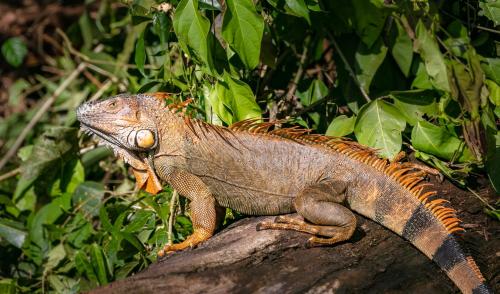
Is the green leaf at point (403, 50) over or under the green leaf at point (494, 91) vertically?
over

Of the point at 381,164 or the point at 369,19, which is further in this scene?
the point at 369,19

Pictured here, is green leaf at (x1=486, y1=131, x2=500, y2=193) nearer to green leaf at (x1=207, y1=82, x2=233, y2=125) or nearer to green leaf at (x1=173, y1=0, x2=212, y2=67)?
green leaf at (x1=207, y1=82, x2=233, y2=125)

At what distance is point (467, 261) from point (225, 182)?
159 centimetres

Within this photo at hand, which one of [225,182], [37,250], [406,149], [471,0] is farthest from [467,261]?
[37,250]

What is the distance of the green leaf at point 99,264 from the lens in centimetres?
504

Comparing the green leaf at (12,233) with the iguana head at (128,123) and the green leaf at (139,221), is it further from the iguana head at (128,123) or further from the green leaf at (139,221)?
the iguana head at (128,123)

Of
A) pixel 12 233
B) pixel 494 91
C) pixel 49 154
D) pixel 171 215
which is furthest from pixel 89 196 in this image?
pixel 494 91

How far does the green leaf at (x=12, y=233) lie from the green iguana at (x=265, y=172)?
1801mm

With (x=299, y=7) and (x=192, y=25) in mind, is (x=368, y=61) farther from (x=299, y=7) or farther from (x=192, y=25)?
(x=192, y=25)

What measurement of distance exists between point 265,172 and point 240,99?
58 centimetres

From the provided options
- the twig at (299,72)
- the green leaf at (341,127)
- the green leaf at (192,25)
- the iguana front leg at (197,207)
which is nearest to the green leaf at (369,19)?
the green leaf at (341,127)

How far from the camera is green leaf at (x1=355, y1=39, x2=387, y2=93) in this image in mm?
4785

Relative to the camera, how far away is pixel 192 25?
13.2ft

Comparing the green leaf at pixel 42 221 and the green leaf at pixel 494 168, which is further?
the green leaf at pixel 42 221
